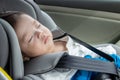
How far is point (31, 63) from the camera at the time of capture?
1594mm

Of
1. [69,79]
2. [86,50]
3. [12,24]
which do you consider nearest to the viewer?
[69,79]

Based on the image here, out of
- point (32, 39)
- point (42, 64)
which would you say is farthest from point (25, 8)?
point (42, 64)

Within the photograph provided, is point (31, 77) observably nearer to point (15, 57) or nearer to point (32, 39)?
point (15, 57)

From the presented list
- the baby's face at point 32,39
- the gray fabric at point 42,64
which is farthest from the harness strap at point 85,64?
the baby's face at point 32,39

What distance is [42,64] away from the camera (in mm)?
1552

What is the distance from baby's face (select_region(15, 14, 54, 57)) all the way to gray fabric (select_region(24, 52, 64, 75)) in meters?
0.06

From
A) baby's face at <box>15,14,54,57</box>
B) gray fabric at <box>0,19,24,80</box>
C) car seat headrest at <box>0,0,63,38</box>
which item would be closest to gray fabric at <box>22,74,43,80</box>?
gray fabric at <box>0,19,24,80</box>

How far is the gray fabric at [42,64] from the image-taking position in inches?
60.1

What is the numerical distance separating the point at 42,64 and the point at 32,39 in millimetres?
157

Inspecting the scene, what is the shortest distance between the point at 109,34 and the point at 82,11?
21 cm

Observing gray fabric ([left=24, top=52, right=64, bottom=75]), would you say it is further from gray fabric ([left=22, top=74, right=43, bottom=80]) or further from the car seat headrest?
the car seat headrest

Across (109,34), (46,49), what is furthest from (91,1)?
(46,49)

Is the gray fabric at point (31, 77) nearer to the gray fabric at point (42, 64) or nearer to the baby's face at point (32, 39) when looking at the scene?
the gray fabric at point (42, 64)

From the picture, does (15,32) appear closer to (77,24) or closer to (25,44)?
(25,44)
